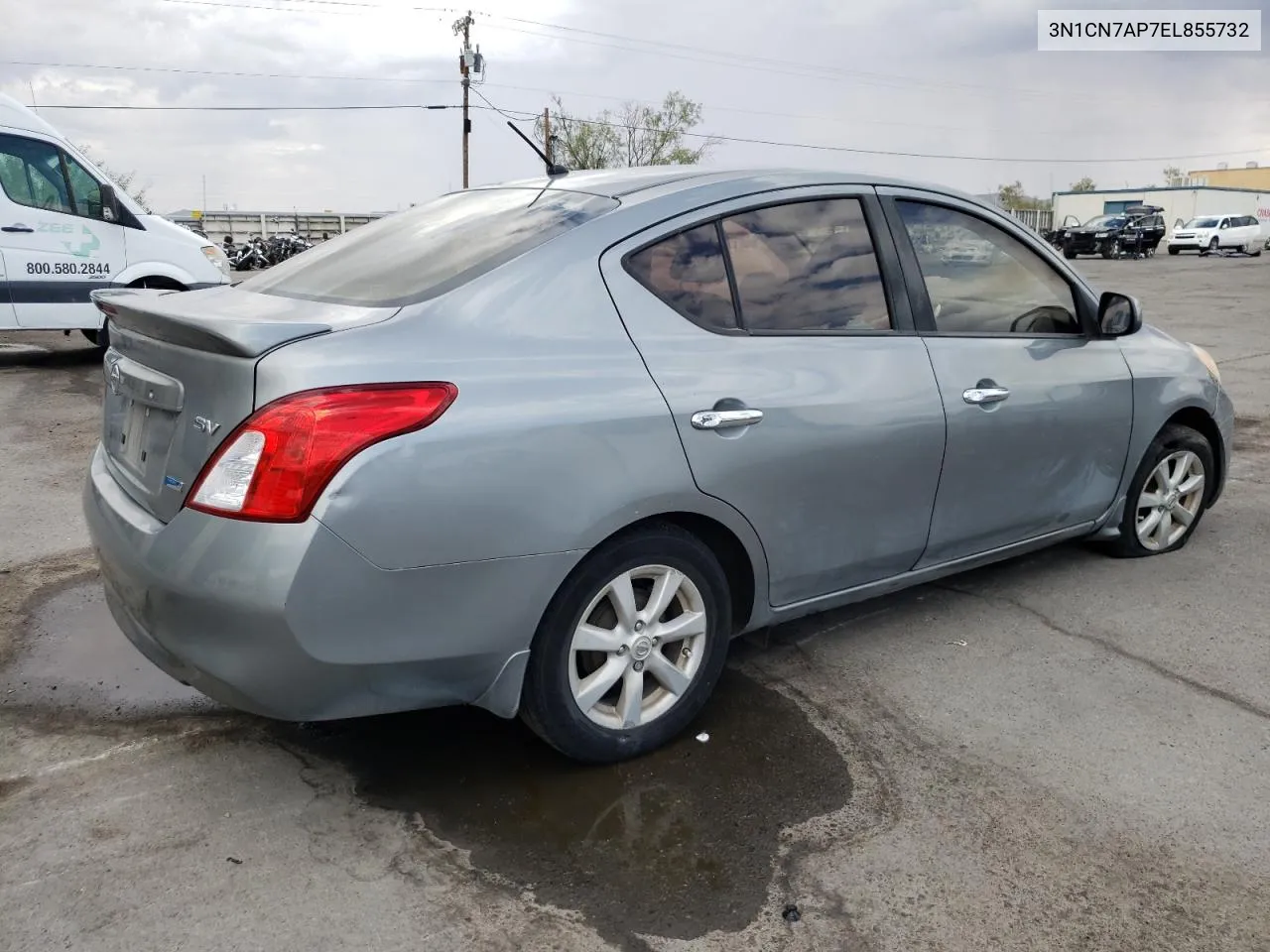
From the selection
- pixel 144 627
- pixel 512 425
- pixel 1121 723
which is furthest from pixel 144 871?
pixel 1121 723

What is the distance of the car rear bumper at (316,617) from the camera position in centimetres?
234

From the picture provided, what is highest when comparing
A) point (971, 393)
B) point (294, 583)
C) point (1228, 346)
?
point (971, 393)

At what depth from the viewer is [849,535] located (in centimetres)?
333

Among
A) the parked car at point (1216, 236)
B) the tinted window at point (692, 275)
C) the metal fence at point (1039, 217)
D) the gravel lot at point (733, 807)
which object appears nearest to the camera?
the gravel lot at point (733, 807)

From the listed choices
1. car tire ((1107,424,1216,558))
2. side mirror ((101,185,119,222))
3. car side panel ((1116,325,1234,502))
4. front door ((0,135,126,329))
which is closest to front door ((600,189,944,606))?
car side panel ((1116,325,1234,502))

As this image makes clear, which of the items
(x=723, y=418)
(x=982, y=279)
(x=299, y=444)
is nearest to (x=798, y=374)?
(x=723, y=418)

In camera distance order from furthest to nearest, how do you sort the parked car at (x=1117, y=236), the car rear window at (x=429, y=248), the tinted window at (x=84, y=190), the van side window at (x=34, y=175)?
the parked car at (x=1117, y=236) < the tinted window at (x=84, y=190) < the van side window at (x=34, y=175) < the car rear window at (x=429, y=248)

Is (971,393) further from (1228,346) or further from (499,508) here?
(1228,346)

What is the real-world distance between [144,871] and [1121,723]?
8.98 feet

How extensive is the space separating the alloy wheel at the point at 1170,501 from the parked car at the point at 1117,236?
120 feet

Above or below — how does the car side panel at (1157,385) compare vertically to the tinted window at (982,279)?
below

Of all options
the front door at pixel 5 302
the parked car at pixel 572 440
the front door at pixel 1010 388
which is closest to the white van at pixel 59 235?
the front door at pixel 5 302

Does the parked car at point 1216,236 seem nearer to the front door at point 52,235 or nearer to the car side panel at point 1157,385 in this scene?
the front door at point 52,235

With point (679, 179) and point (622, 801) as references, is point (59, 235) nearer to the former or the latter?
point (679, 179)
